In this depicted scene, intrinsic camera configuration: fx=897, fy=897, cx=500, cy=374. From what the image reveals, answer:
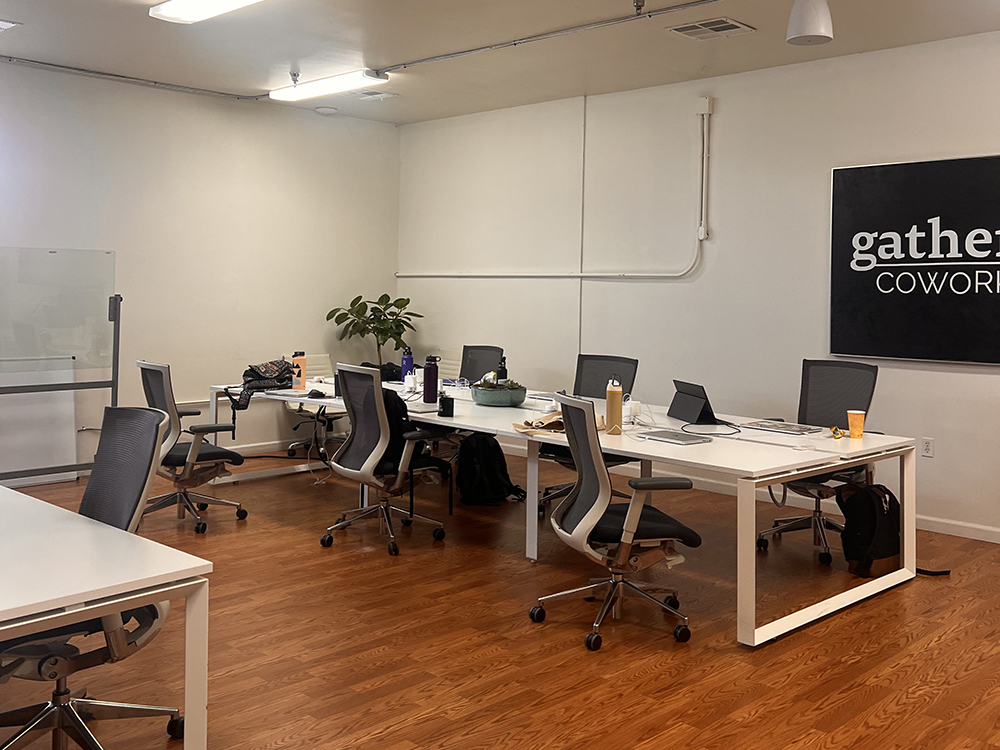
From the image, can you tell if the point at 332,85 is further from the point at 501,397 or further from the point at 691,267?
the point at 691,267

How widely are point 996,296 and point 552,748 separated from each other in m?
4.11

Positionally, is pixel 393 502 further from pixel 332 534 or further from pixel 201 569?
pixel 201 569

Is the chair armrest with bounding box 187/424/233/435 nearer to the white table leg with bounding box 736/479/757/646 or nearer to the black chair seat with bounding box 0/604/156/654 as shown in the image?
the black chair seat with bounding box 0/604/156/654

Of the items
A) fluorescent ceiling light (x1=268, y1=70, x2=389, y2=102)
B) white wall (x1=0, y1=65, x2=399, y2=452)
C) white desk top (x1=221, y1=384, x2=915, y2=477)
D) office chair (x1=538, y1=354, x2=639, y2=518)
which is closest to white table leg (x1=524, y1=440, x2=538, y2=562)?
white desk top (x1=221, y1=384, x2=915, y2=477)

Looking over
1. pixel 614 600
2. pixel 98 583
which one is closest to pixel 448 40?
pixel 614 600

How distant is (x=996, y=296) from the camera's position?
5.38m

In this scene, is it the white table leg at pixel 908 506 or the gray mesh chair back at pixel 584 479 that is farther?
the white table leg at pixel 908 506

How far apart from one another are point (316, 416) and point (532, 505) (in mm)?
3328

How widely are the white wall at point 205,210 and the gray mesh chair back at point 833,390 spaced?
15.9ft

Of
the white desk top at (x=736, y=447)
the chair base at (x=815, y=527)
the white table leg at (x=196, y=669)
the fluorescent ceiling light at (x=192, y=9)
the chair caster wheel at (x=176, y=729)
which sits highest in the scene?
the fluorescent ceiling light at (x=192, y=9)

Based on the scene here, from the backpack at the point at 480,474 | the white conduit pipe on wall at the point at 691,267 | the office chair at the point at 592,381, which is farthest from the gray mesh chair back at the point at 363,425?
the white conduit pipe on wall at the point at 691,267

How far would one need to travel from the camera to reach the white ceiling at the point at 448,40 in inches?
201

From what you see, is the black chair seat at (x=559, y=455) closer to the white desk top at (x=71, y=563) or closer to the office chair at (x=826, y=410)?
the office chair at (x=826, y=410)

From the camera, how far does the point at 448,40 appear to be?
19.2 ft
